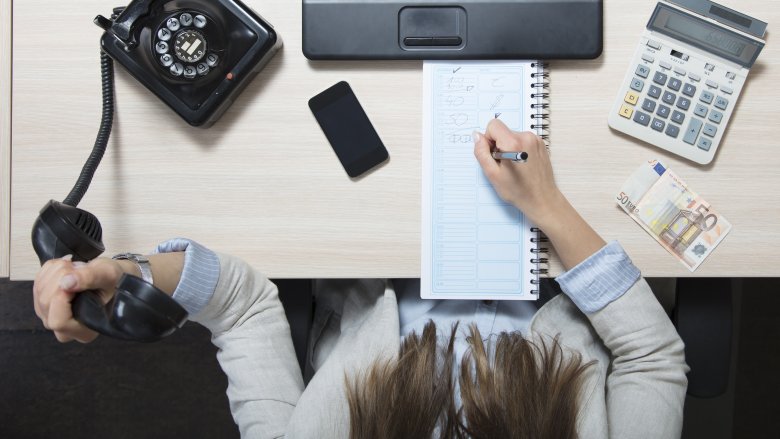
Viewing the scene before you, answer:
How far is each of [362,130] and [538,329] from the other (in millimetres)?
329

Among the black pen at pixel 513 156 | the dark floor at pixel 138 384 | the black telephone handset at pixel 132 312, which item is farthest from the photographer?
the dark floor at pixel 138 384

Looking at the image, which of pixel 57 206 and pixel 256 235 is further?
pixel 256 235

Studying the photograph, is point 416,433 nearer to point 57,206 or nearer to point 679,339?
point 679,339

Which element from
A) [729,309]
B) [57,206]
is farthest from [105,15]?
[729,309]

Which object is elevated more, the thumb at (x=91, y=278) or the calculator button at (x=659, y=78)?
the calculator button at (x=659, y=78)

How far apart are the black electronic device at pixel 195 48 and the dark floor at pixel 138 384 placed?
0.67m

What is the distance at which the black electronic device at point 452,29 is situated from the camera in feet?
2.31

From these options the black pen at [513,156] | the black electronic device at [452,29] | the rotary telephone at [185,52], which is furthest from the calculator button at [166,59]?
the black pen at [513,156]

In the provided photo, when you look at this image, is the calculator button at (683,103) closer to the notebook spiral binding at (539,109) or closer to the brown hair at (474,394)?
the notebook spiral binding at (539,109)

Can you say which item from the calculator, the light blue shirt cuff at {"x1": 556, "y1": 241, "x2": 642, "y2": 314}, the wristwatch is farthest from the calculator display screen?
the wristwatch

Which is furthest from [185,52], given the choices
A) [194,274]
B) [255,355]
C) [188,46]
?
[255,355]

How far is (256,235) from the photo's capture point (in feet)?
2.42

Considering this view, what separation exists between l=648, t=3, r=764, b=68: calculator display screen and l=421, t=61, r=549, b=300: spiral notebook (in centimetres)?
15

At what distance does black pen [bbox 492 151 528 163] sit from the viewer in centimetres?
64
